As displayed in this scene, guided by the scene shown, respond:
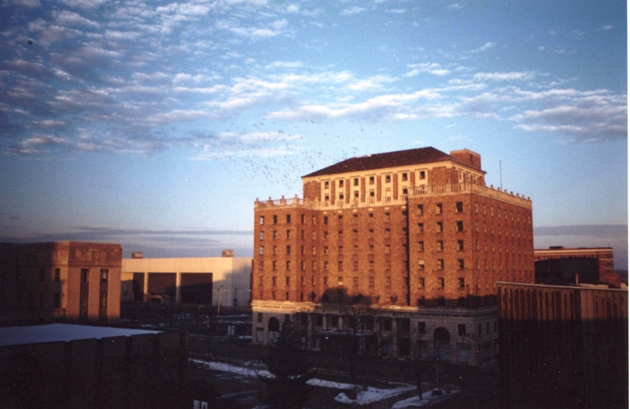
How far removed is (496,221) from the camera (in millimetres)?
73562

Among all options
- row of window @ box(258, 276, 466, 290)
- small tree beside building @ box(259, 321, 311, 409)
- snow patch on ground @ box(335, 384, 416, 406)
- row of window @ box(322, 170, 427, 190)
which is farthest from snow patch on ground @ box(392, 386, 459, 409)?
row of window @ box(322, 170, 427, 190)

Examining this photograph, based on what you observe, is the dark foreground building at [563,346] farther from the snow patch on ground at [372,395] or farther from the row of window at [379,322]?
the row of window at [379,322]

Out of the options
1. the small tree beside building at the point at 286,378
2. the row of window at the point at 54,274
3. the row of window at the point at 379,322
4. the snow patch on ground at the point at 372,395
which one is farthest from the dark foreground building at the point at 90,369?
the row of window at the point at 379,322

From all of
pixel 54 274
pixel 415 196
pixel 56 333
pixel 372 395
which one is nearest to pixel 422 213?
pixel 415 196

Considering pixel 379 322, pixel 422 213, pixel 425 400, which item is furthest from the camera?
pixel 379 322

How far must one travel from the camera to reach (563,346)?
29344 mm

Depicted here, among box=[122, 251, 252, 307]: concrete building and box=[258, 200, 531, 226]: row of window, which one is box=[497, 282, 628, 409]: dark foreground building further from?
box=[122, 251, 252, 307]: concrete building

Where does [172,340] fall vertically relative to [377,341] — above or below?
above

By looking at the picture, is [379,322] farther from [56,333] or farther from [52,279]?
[56,333]

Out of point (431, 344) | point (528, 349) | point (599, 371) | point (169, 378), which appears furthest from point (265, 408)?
point (431, 344)

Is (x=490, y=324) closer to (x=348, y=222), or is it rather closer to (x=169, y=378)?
(x=348, y=222)

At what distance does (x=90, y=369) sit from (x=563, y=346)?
2594 cm

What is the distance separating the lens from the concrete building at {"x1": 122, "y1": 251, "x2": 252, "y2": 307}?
12300 centimetres

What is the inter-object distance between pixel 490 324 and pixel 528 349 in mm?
40465
